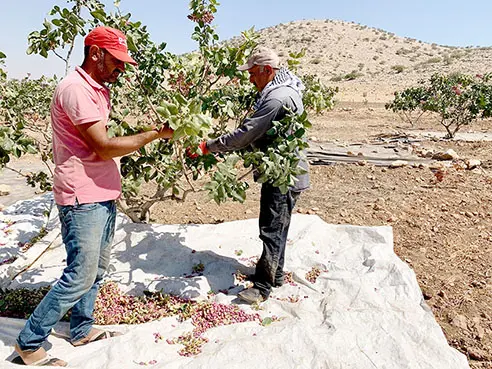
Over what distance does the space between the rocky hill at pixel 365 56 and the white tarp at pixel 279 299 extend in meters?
18.8

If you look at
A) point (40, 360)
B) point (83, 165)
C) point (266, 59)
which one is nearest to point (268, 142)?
point (266, 59)

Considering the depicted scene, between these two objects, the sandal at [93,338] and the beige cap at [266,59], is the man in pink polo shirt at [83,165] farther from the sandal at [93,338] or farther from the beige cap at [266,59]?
the beige cap at [266,59]

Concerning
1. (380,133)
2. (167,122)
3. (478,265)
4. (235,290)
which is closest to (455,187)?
(478,265)

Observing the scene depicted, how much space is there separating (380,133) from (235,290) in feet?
36.3

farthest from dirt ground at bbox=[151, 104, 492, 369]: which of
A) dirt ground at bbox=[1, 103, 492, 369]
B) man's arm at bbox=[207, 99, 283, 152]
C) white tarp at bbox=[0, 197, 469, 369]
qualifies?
man's arm at bbox=[207, 99, 283, 152]

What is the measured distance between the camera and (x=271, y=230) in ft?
10.4

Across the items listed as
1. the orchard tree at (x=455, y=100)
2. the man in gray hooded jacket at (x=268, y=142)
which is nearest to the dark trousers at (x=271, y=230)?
the man in gray hooded jacket at (x=268, y=142)

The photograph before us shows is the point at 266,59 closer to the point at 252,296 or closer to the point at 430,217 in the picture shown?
the point at 252,296

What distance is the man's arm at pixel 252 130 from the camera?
2.84 m

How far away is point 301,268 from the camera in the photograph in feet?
11.9

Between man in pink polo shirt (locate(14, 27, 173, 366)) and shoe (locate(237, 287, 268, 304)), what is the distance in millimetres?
1124

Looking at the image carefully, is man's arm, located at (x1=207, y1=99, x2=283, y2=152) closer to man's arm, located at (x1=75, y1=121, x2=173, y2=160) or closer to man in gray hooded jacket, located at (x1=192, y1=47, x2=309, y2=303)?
man in gray hooded jacket, located at (x1=192, y1=47, x2=309, y2=303)

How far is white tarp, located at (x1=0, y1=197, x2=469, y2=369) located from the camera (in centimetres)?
244

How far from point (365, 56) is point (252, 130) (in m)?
47.1
